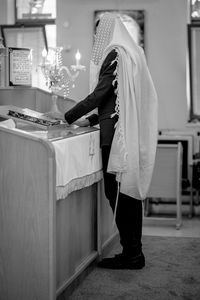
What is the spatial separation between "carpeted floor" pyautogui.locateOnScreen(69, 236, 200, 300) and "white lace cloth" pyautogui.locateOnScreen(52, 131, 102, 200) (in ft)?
1.80

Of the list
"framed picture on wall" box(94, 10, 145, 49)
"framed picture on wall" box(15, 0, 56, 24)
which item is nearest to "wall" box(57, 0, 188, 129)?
"framed picture on wall" box(94, 10, 145, 49)

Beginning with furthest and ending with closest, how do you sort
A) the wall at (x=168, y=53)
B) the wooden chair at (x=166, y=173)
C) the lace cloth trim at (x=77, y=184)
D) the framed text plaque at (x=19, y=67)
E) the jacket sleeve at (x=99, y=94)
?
the wall at (x=168, y=53) < the wooden chair at (x=166, y=173) < the framed text plaque at (x=19, y=67) < the jacket sleeve at (x=99, y=94) < the lace cloth trim at (x=77, y=184)

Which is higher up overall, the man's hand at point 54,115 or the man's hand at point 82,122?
the man's hand at point 54,115

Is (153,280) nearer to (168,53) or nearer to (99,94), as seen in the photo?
(99,94)

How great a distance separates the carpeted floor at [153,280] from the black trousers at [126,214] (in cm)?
16

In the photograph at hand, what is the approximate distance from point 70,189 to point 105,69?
35.8 inches

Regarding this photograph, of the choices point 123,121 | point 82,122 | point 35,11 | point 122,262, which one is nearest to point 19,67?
point 82,122

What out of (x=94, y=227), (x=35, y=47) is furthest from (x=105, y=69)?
(x=35, y=47)

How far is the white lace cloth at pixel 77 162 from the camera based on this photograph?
2900mm

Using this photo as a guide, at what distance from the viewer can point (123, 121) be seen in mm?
3619

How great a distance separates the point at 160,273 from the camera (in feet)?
12.0

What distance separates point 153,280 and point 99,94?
1102mm

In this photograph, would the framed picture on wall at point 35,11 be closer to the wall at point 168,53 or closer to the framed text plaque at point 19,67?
the wall at point 168,53

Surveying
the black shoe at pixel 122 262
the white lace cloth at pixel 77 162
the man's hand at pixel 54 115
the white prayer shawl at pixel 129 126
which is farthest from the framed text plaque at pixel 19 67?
the black shoe at pixel 122 262
